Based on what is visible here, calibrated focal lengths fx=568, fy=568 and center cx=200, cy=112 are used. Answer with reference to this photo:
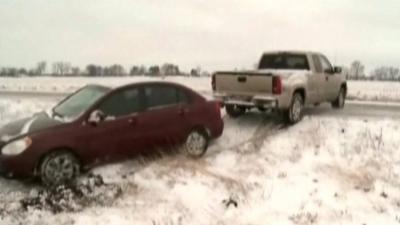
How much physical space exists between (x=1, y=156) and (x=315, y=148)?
22.0ft

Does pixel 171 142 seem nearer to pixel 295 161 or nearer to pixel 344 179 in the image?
pixel 295 161

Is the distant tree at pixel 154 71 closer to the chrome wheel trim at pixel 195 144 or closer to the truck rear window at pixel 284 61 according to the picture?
the truck rear window at pixel 284 61

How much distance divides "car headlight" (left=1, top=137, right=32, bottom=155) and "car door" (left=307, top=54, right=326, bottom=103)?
26.9 ft

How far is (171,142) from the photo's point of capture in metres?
11.7

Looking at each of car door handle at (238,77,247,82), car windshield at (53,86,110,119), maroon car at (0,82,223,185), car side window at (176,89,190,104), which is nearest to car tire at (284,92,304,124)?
car door handle at (238,77,247,82)

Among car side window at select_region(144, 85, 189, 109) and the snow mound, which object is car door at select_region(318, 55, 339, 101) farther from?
the snow mound

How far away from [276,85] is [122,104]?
177 inches

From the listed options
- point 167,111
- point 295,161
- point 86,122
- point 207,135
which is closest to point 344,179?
point 295,161

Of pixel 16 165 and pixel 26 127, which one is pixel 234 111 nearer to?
pixel 26 127

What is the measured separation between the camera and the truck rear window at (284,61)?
1599 centimetres

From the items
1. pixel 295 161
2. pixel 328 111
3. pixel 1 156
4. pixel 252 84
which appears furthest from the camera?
pixel 328 111

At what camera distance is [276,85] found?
1393cm

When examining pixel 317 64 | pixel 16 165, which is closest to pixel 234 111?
pixel 317 64

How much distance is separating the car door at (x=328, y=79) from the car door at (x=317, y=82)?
0.21 m
